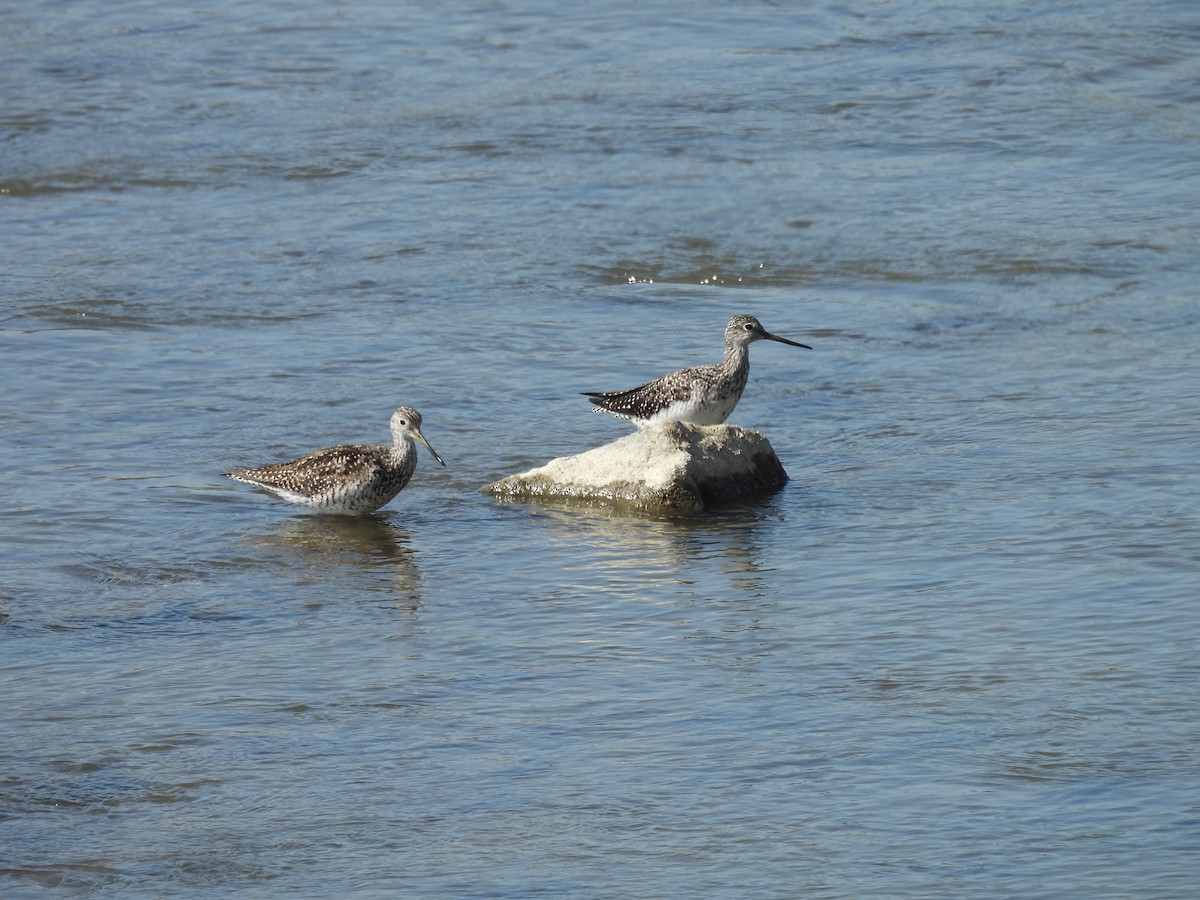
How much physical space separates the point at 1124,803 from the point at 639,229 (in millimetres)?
10437

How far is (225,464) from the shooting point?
11.4 metres

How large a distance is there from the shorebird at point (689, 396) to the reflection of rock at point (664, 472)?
45 cm

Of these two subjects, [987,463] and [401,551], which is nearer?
[401,551]

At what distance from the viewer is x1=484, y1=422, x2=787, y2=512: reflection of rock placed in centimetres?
1035

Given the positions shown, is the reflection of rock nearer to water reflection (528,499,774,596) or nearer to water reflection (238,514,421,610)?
water reflection (528,499,774,596)

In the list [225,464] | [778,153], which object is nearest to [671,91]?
[778,153]

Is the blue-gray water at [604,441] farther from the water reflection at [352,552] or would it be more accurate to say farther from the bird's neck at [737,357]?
the bird's neck at [737,357]

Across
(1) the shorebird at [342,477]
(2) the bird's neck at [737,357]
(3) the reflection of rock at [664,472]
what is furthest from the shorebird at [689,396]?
(1) the shorebird at [342,477]

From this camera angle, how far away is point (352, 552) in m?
10.2

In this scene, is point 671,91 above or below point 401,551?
above

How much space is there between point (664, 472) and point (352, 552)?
1693mm

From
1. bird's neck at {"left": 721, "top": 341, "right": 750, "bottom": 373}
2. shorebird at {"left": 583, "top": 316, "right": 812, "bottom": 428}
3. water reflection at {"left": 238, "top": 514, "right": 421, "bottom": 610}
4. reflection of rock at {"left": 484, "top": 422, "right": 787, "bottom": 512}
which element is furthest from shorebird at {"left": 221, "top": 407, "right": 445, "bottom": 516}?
bird's neck at {"left": 721, "top": 341, "right": 750, "bottom": 373}

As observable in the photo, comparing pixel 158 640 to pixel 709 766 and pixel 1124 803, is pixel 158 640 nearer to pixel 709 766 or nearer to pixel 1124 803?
pixel 709 766

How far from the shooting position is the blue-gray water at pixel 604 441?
6691 millimetres
